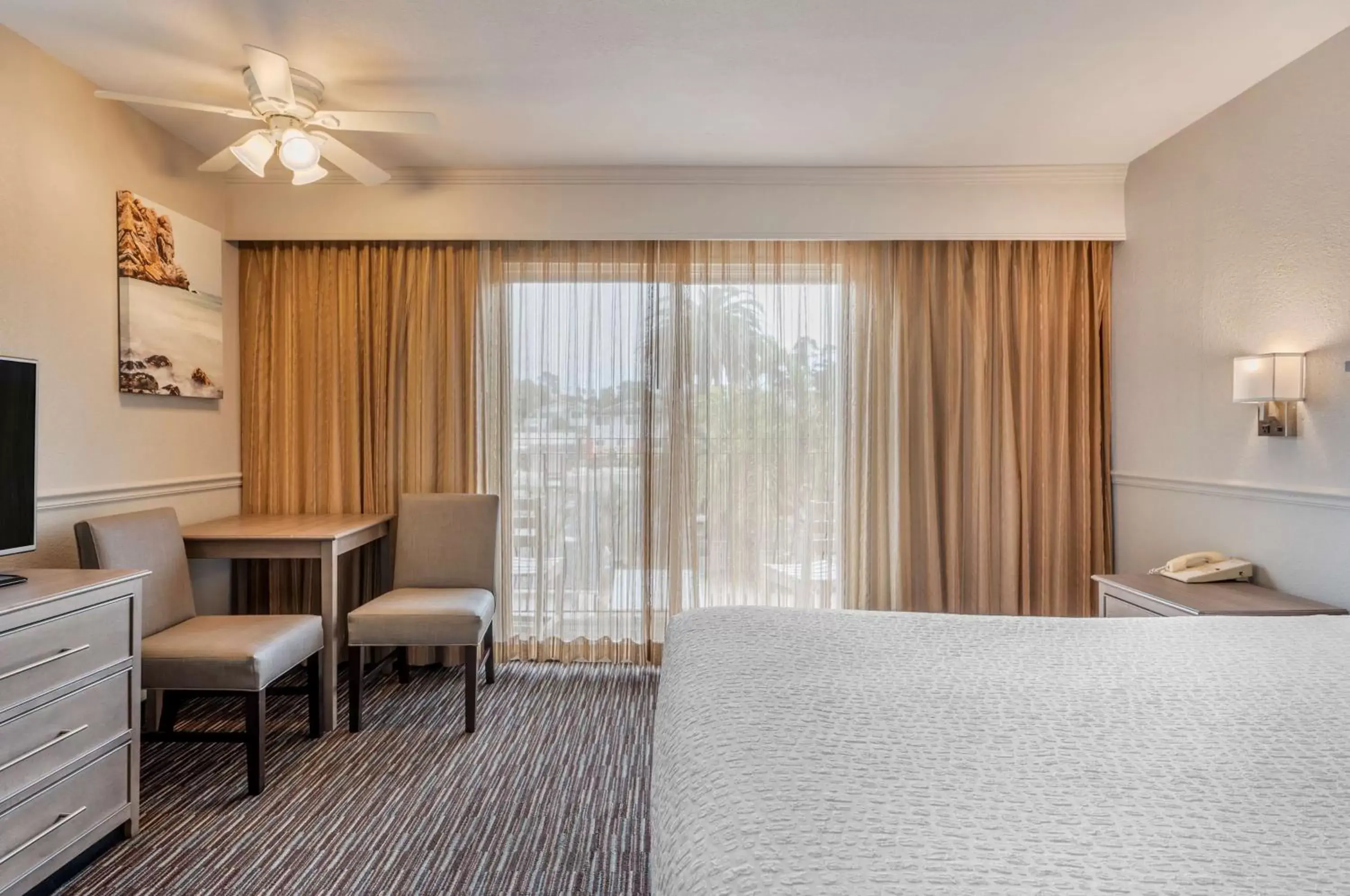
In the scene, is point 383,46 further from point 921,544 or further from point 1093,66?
point 921,544

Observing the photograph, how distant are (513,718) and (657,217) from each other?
2.53 meters

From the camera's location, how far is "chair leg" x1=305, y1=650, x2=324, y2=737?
287 cm

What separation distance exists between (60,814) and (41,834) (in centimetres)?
6

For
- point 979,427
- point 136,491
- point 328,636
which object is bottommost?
point 328,636

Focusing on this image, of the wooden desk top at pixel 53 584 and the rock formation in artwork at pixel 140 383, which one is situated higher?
the rock formation in artwork at pixel 140 383

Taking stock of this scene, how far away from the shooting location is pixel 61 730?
189 centimetres

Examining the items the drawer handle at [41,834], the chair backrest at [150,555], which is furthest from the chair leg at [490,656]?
the drawer handle at [41,834]

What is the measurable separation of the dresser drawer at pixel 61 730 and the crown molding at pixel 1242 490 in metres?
4.03

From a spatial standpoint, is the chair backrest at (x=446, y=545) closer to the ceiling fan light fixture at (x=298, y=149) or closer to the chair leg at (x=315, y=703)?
the chair leg at (x=315, y=703)

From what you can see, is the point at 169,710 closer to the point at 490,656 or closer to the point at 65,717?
the point at 65,717

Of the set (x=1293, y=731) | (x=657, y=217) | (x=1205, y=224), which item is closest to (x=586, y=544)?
(x=657, y=217)

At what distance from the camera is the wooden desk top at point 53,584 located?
1795 mm

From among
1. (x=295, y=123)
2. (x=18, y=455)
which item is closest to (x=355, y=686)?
(x=18, y=455)

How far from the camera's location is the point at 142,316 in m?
2.95
